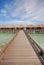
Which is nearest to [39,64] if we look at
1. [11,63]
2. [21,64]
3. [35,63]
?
[35,63]

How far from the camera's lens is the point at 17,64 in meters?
3.12

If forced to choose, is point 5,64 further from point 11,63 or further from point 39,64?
point 39,64

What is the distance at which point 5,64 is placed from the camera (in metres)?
3.10

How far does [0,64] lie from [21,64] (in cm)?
41

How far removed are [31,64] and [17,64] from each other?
0.28 meters

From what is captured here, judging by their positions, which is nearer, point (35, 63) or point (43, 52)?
point (35, 63)

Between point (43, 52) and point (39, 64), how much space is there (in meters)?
0.42

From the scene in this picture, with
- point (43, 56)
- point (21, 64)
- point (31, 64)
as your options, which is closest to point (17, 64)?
point (21, 64)

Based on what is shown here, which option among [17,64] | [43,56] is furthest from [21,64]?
[43,56]

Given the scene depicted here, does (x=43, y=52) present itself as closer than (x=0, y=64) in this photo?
No

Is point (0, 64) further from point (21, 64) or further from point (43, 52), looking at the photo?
point (43, 52)

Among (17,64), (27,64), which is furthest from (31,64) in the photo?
(17,64)

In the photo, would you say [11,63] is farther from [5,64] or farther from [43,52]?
[43,52]

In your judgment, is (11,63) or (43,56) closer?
(11,63)
